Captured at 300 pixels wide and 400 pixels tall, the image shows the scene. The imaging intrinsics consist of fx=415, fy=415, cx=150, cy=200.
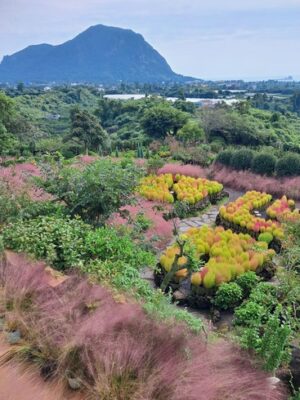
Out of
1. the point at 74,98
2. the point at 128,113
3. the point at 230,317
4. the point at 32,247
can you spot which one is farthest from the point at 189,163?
the point at 74,98

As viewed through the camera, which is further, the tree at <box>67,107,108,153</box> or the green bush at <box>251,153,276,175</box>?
the tree at <box>67,107,108,153</box>

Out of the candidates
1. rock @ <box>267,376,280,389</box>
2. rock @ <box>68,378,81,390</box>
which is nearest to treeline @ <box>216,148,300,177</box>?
rock @ <box>267,376,280,389</box>

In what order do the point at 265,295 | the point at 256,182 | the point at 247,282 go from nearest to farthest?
the point at 265,295 → the point at 247,282 → the point at 256,182

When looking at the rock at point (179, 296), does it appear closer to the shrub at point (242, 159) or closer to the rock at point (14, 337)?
the rock at point (14, 337)

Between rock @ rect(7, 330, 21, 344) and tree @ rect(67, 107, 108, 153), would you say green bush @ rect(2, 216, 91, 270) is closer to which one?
rock @ rect(7, 330, 21, 344)

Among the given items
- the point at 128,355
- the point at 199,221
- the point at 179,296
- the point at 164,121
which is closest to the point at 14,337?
the point at 128,355

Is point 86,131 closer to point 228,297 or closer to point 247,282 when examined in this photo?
point 247,282
